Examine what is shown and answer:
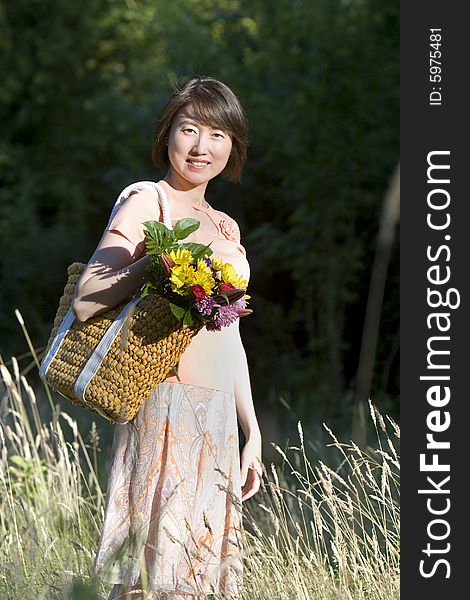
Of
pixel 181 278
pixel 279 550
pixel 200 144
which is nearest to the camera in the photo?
pixel 181 278

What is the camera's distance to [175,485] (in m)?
2.52

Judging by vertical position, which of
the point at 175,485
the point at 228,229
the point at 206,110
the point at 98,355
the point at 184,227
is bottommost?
the point at 175,485

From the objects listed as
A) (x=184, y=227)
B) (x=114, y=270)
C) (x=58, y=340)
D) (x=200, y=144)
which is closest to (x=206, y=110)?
(x=200, y=144)

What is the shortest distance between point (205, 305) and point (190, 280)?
0.22ft

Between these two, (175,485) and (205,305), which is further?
(175,485)

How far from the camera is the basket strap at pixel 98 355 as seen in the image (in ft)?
8.01

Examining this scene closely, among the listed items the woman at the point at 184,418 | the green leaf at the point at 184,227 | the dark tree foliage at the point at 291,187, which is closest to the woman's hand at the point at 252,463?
the woman at the point at 184,418

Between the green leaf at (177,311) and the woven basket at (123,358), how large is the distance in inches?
1.7

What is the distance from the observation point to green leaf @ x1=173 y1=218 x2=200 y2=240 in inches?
95.5

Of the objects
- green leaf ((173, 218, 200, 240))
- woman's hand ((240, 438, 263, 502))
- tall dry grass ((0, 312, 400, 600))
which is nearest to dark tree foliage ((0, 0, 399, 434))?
tall dry grass ((0, 312, 400, 600))

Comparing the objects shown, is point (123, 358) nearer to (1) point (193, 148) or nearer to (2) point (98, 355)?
(2) point (98, 355)

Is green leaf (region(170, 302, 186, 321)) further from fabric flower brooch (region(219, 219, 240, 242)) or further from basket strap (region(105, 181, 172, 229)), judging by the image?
fabric flower brooch (region(219, 219, 240, 242))

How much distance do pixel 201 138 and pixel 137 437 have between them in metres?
0.73

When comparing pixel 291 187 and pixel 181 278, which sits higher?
pixel 291 187
